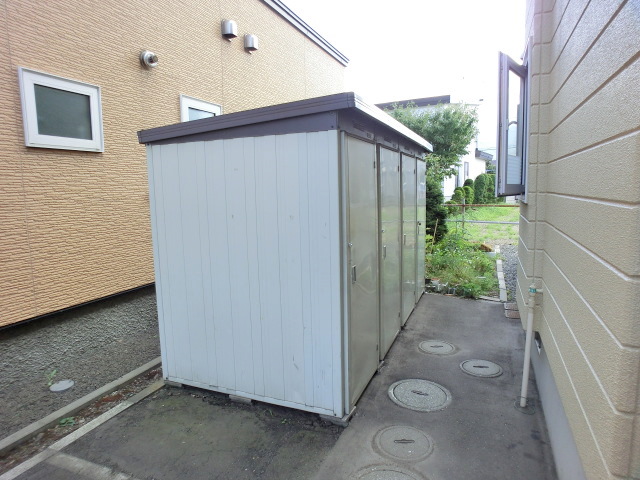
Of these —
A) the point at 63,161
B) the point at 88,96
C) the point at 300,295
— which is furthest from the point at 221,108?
the point at 300,295

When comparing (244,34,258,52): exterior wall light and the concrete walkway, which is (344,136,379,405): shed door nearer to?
the concrete walkway

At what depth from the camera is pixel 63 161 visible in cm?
433

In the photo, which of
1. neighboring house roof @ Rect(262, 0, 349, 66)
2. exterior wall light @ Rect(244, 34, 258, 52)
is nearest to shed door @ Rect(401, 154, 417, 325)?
exterior wall light @ Rect(244, 34, 258, 52)

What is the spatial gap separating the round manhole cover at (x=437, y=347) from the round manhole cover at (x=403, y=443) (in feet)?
4.86

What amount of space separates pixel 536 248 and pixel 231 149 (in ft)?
9.20

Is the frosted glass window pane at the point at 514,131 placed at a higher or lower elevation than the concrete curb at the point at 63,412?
higher

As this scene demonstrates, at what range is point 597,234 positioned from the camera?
1.59 m

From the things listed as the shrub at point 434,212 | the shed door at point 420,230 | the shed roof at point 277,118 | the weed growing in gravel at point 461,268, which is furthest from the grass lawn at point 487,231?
the shed roof at point 277,118

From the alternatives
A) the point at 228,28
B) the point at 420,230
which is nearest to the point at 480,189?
the point at 420,230

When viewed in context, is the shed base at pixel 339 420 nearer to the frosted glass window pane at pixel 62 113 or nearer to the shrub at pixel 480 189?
the frosted glass window pane at pixel 62 113

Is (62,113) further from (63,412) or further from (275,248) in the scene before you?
(275,248)

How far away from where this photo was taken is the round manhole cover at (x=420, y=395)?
310cm

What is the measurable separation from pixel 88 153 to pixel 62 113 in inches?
19.9

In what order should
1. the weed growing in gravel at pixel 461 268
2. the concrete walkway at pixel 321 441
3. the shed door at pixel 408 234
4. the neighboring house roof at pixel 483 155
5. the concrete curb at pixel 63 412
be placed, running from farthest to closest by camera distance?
the neighboring house roof at pixel 483 155, the weed growing in gravel at pixel 461 268, the shed door at pixel 408 234, the concrete curb at pixel 63 412, the concrete walkway at pixel 321 441
